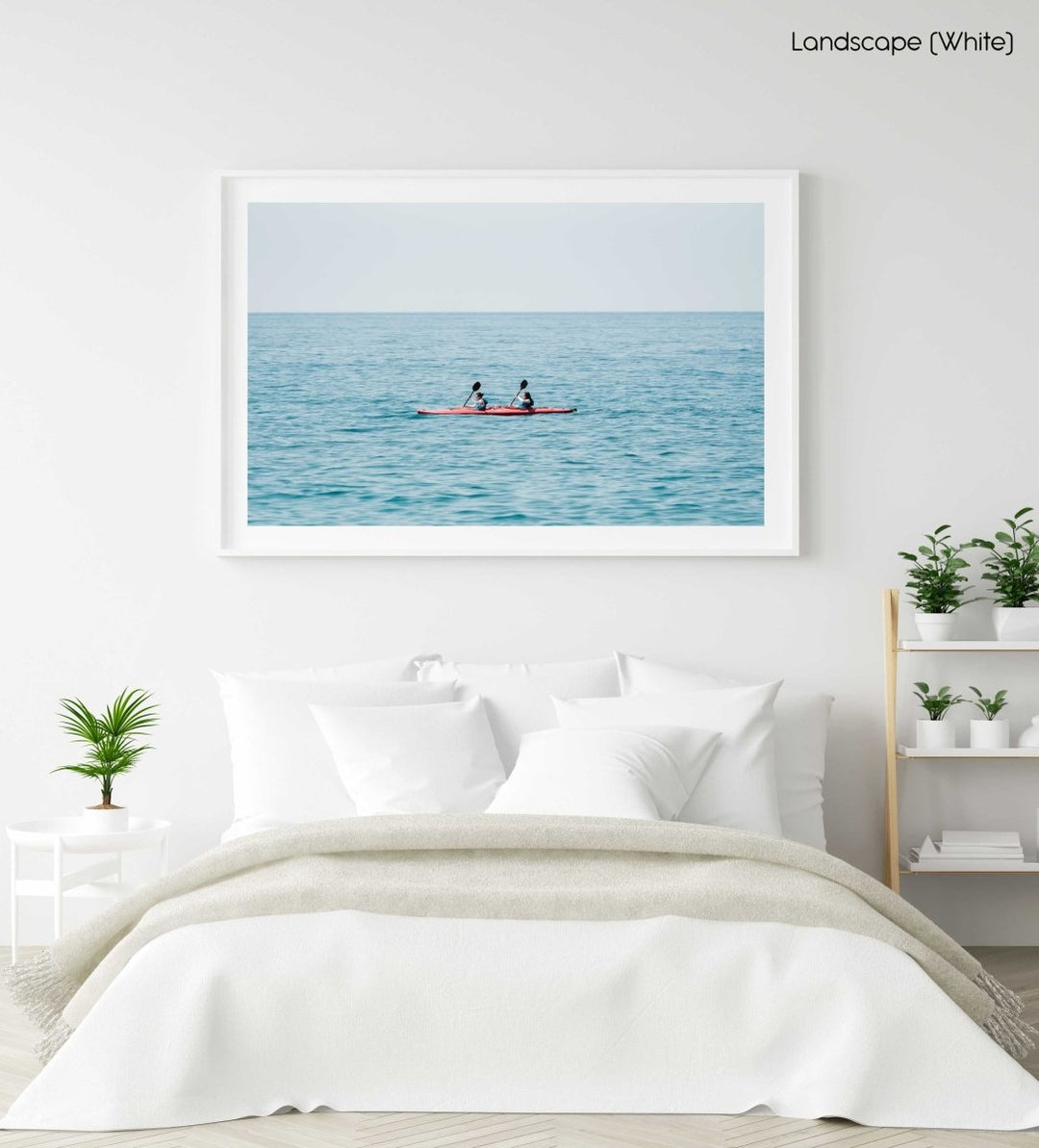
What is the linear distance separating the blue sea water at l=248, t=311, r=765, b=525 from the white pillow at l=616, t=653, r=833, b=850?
0.53 metres

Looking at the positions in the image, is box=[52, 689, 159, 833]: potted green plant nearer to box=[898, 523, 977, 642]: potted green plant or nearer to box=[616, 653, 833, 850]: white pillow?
box=[616, 653, 833, 850]: white pillow

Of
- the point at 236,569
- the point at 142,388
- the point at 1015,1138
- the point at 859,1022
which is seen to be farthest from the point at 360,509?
the point at 1015,1138

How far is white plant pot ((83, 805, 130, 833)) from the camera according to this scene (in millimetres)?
3914

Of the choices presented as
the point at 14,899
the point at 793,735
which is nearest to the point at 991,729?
the point at 793,735

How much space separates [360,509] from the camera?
4355 mm

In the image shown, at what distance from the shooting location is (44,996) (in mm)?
2975

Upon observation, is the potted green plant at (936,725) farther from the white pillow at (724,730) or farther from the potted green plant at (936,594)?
the white pillow at (724,730)

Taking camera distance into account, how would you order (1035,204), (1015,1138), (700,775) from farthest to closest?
(1035,204)
(700,775)
(1015,1138)

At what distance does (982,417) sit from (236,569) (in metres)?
2.47

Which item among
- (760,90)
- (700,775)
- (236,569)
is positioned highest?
(760,90)

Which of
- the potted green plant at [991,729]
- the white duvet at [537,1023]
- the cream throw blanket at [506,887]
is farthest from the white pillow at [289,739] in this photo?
Result: the potted green plant at [991,729]

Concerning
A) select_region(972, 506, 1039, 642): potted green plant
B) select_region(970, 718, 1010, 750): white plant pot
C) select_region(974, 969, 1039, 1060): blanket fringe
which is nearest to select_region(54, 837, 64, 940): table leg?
select_region(974, 969, 1039, 1060): blanket fringe

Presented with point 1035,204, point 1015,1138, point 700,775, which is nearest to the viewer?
point 1015,1138

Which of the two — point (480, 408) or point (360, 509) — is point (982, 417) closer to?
point (480, 408)
